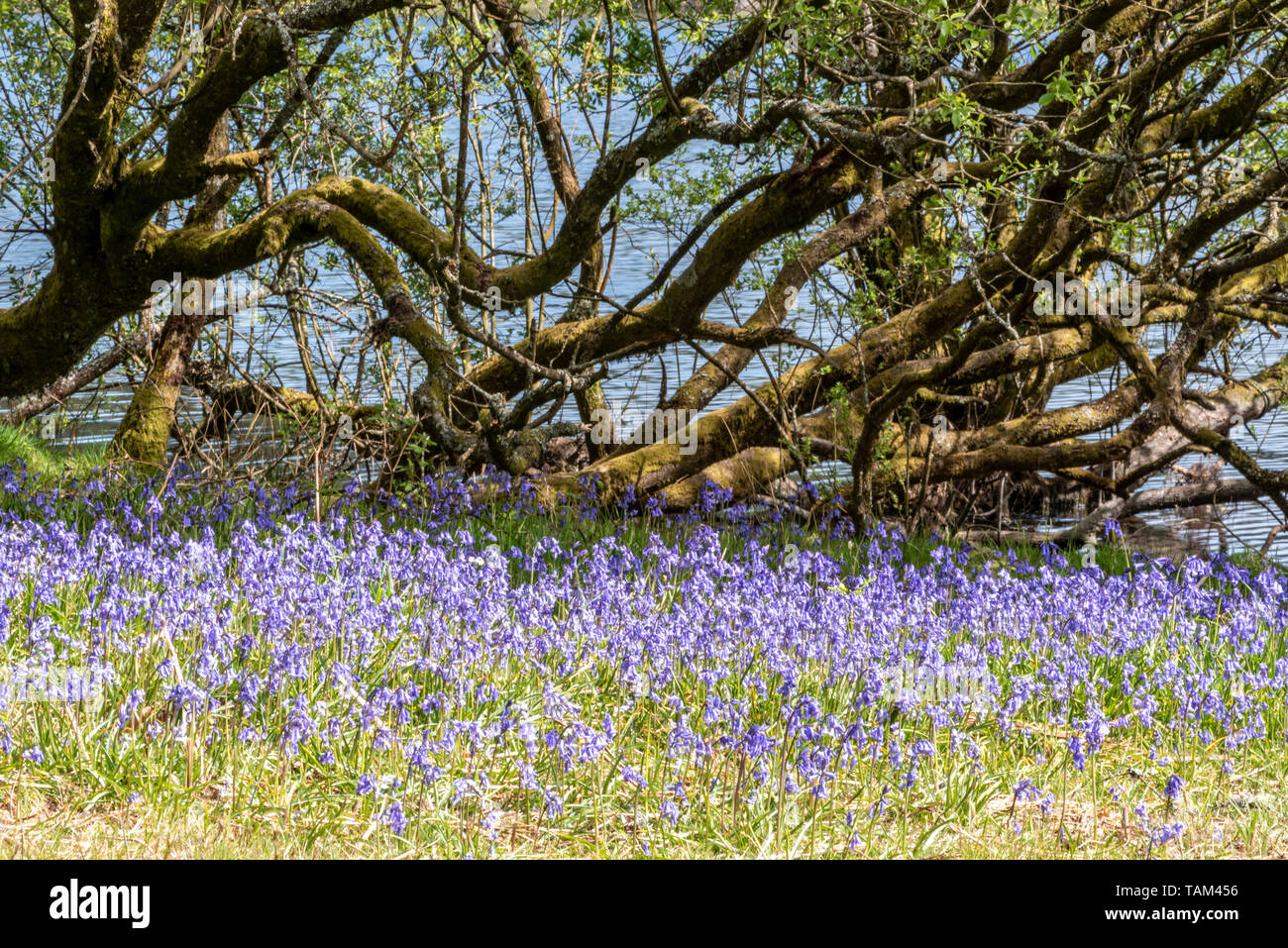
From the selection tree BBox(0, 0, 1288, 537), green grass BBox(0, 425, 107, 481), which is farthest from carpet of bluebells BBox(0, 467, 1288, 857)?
green grass BBox(0, 425, 107, 481)

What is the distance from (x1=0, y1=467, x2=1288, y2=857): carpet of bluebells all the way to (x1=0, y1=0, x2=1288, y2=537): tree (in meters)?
1.71

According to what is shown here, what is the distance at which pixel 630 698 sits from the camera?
4719 mm

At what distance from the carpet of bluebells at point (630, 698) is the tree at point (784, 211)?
1.71 m

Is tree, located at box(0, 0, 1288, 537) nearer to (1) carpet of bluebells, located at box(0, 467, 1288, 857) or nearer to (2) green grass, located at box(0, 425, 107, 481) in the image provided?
(2) green grass, located at box(0, 425, 107, 481)

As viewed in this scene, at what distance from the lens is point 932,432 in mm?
9344

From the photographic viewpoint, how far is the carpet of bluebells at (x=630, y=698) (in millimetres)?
3887

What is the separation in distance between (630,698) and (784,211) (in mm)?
4260

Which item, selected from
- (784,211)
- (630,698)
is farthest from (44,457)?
(630,698)

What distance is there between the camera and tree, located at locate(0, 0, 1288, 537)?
693 centimetres

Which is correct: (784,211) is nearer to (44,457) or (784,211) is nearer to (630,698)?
(630,698)

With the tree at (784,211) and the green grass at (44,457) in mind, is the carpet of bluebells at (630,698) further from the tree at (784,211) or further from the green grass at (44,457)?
the green grass at (44,457)

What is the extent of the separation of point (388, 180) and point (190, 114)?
13.7 feet
